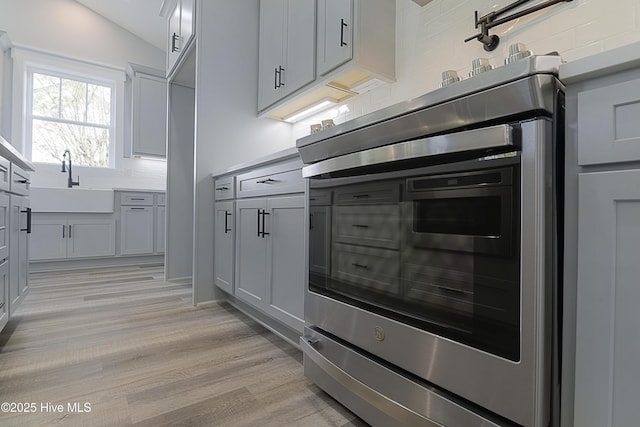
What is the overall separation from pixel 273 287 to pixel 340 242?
0.65 metres

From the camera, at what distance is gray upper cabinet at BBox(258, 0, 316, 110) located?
2.02 meters

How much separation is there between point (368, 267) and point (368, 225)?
0.45ft

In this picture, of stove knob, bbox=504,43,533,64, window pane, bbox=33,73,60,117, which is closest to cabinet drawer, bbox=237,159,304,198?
stove knob, bbox=504,43,533,64

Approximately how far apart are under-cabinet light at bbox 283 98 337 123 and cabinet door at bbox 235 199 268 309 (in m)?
0.85

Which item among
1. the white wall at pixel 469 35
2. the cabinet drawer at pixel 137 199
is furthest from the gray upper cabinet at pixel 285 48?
the cabinet drawer at pixel 137 199

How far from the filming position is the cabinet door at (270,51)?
232 cm

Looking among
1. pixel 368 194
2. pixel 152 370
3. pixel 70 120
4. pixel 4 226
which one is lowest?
pixel 152 370

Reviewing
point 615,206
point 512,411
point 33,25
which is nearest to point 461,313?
point 512,411

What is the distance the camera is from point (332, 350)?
117cm

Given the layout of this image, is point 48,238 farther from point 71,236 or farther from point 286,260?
point 286,260

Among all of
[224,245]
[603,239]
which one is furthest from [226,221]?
[603,239]

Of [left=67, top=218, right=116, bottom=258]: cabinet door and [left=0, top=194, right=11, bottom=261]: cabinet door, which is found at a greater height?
[left=0, top=194, right=11, bottom=261]: cabinet door

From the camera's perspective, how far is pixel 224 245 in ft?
7.70

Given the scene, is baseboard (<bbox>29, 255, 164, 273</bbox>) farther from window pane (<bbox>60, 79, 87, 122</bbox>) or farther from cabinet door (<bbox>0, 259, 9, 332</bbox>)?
cabinet door (<bbox>0, 259, 9, 332</bbox>)
